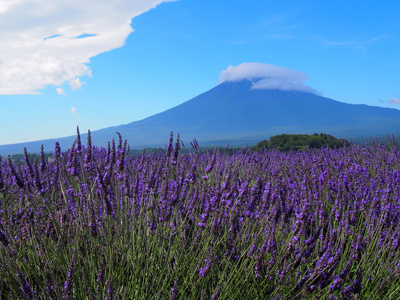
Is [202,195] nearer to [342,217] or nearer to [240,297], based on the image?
[240,297]

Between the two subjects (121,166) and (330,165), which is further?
(330,165)

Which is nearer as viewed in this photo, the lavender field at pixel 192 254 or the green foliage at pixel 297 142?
the lavender field at pixel 192 254

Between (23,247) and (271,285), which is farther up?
(23,247)

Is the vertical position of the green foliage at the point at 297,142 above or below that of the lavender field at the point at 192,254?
above

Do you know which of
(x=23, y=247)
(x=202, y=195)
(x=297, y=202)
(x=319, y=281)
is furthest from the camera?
(x=297, y=202)

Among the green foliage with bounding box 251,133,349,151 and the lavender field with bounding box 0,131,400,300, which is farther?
the green foliage with bounding box 251,133,349,151

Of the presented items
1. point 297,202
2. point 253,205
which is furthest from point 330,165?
point 253,205

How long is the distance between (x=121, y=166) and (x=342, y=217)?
1.59m

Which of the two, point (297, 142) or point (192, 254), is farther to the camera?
point (297, 142)

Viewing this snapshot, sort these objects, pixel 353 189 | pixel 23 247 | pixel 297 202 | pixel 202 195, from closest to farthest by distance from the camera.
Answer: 1. pixel 23 247
2. pixel 202 195
3. pixel 297 202
4. pixel 353 189

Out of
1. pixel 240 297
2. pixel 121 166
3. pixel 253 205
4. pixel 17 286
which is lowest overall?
pixel 240 297

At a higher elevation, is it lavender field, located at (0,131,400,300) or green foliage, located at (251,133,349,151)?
green foliage, located at (251,133,349,151)

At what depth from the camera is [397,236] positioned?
2.40 m

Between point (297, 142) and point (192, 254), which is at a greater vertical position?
point (297, 142)
